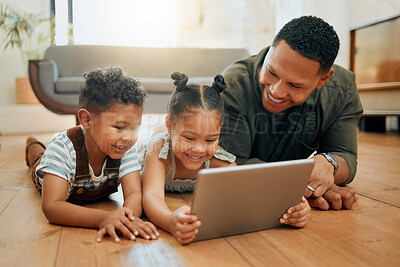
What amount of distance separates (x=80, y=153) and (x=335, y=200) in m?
0.75

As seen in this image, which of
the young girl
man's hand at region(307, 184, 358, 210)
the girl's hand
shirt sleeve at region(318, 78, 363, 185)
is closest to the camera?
the girl's hand

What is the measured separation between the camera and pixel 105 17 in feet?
13.8

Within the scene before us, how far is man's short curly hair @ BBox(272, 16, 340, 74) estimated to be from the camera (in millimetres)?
1144

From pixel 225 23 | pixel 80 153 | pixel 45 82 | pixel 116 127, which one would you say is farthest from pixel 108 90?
pixel 225 23

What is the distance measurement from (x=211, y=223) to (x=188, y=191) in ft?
1.76

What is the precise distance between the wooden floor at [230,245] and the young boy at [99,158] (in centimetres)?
4

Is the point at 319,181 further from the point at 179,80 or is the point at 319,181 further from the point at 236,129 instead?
the point at 179,80

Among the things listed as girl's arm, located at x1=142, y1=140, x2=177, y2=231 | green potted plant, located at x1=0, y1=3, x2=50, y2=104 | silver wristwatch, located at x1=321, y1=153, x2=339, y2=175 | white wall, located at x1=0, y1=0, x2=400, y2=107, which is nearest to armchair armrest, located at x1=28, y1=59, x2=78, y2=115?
green potted plant, located at x1=0, y1=3, x2=50, y2=104

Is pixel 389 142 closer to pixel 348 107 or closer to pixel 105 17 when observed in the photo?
pixel 348 107

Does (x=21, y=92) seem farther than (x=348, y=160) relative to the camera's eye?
Yes

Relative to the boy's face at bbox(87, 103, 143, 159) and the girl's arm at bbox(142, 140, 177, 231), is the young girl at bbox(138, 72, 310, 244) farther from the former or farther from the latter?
the boy's face at bbox(87, 103, 143, 159)

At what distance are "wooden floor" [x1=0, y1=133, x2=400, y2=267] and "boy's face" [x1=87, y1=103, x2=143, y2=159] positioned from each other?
23cm

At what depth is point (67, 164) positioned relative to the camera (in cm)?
102

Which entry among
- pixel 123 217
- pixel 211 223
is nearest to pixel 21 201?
pixel 123 217
